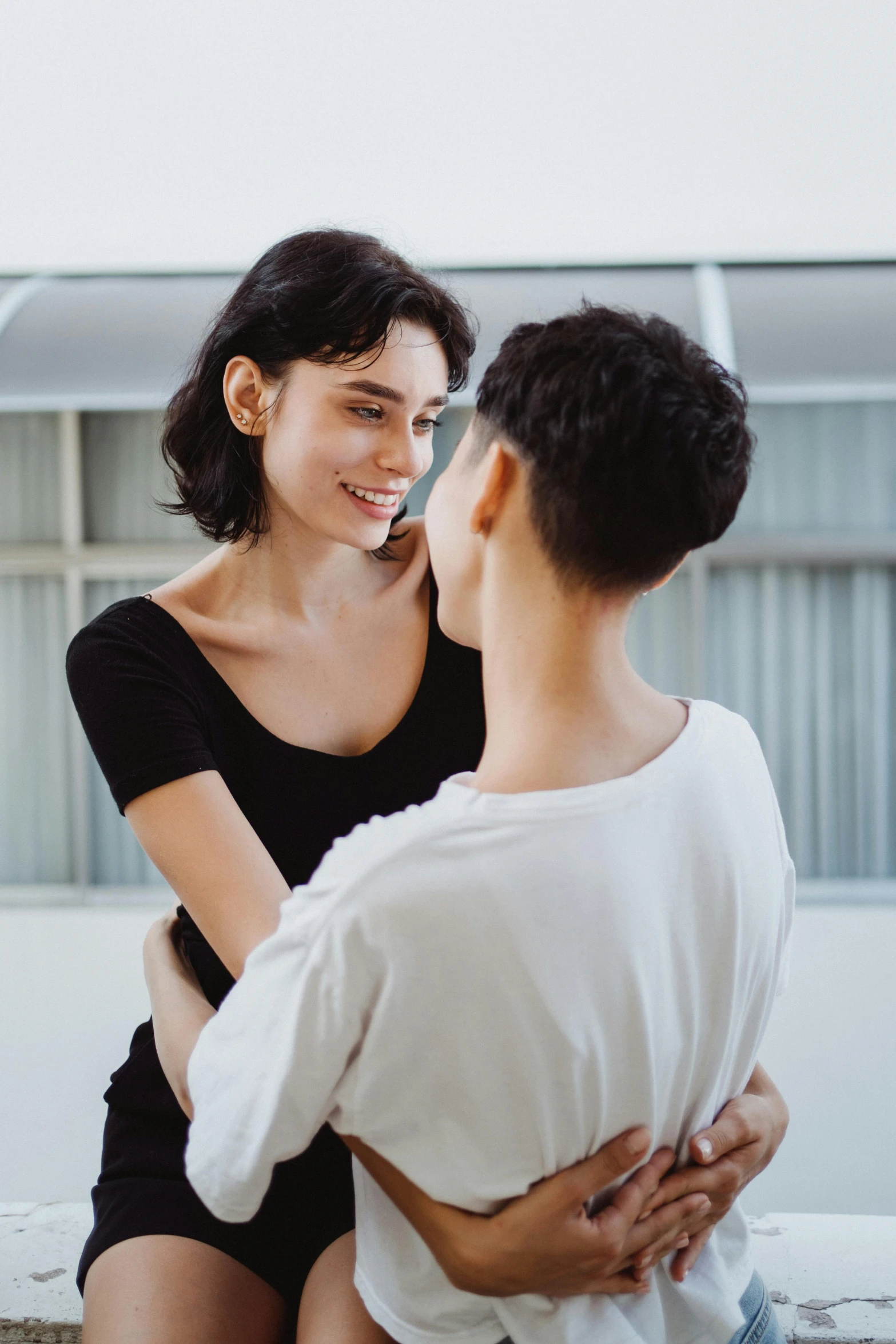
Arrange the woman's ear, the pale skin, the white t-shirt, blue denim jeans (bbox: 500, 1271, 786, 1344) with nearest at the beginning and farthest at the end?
the white t-shirt → the pale skin → blue denim jeans (bbox: 500, 1271, 786, 1344) → the woman's ear

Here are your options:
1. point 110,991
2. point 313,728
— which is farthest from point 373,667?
point 110,991

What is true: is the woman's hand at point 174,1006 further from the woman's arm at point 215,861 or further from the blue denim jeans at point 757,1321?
the blue denim jeans at point 757,1321

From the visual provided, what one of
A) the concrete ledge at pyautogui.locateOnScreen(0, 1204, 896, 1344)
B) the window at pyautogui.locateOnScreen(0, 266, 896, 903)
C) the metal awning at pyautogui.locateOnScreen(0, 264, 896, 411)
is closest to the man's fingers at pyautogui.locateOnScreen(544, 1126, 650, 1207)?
the concrete ledge at pyautogui.locateOnScreen(0, 1204, 896, 1344)

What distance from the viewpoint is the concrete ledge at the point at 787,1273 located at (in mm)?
1565

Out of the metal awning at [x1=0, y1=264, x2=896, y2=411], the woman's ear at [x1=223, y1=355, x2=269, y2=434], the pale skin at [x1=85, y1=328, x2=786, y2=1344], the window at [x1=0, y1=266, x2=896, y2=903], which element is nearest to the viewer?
the pale skin at [x1=85, y1=328, x2=786, y2=1344]

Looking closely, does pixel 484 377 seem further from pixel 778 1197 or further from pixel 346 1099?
pixel 778 1197

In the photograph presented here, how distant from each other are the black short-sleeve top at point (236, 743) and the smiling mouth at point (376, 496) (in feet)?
0.78

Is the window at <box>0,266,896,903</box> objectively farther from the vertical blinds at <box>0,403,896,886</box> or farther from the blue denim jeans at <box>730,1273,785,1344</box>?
the blue denim jeans at <box>730,1273,785,1344</box>

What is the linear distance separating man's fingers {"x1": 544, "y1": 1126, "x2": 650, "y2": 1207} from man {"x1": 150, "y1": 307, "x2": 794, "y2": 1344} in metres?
0.01

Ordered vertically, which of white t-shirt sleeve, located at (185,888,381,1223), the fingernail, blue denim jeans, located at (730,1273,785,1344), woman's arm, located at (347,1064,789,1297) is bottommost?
blue denim jeans, located at (730,1273,785,1344)

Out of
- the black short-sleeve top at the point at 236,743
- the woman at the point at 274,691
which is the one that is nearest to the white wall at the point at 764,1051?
the woman at the point at 274,691

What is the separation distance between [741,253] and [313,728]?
474cm

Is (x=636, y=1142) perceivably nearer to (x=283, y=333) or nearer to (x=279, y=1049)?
(x=279, y=1049)

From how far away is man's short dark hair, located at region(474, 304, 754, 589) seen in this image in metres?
0.85
